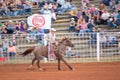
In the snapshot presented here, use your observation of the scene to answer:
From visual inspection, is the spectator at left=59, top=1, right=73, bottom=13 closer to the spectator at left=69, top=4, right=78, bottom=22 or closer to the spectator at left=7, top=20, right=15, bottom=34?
the spectator at left=69, top=4, right=78, bottom=22

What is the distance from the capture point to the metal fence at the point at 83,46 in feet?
68.9

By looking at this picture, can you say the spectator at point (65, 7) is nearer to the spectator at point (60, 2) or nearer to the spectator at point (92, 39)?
the spectator at point (60, 2)

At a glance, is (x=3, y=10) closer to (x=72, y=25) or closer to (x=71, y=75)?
(x=72, y=25)

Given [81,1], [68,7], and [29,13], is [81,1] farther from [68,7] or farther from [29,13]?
[29,13]

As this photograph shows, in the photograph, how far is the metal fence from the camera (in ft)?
68.9

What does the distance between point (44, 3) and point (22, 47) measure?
5.61m

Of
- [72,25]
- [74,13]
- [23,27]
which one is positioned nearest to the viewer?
[23,27]

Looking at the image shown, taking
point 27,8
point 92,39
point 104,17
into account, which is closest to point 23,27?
point 27,8

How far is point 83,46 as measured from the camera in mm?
21047

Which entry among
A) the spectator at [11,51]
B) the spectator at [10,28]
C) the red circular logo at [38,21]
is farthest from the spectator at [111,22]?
the spectator at [11,51]

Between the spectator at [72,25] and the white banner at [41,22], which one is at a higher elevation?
the white banner at [41,22]

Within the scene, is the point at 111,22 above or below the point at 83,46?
above

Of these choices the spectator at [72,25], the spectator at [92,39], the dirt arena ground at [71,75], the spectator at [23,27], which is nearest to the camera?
the dirt arena ground at [71,75]

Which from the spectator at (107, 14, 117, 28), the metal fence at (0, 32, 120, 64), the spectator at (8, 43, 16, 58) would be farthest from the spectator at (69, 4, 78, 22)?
the spectator at (8, 43, 16, 58)
